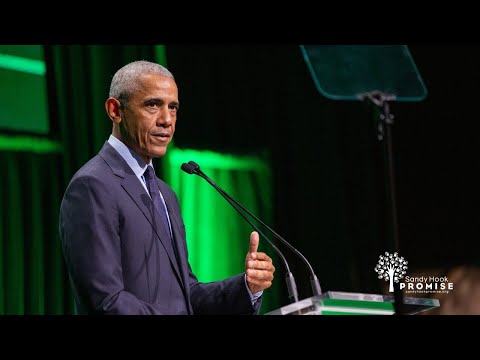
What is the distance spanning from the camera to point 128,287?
2643mm

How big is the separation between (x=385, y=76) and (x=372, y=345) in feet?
8.76

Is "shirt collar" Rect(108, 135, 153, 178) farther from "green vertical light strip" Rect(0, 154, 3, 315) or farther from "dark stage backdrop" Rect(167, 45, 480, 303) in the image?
"dark stage backdrop" Rect(167, 45, 480, 303)

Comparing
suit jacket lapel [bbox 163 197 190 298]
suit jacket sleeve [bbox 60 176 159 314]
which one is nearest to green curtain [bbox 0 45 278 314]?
suit jacket lapel [bbox 163 197 190 298]

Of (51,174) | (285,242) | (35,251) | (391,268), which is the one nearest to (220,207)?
(391,268)

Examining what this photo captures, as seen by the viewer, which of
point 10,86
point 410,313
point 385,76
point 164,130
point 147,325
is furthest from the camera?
point 385,76

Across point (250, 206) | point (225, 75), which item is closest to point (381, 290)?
point (250, 206)

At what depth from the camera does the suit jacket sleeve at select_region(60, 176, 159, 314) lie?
246cm

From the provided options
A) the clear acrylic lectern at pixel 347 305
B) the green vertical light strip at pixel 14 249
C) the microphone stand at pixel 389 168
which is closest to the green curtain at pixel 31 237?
the green vertical light strip at pixel 14 249

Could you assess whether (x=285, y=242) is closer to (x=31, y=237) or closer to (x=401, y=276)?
(x=31, y=237)

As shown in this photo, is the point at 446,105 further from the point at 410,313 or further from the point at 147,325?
the point at 147,325

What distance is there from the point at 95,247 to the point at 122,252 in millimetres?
155

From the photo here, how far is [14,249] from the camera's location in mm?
3738

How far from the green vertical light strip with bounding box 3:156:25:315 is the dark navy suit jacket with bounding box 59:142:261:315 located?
1086mm

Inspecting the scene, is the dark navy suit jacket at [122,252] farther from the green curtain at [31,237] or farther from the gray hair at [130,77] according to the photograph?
the green curtain at [31,237]
